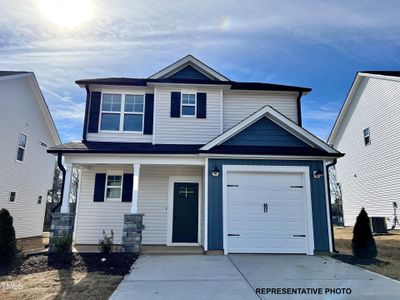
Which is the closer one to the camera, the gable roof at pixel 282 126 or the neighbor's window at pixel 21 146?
the gable roof at pixel 282 126

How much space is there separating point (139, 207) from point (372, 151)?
533 inches

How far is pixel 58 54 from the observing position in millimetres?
11727

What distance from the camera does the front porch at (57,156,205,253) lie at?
1062cm

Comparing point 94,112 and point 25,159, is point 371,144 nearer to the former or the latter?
point 94,112

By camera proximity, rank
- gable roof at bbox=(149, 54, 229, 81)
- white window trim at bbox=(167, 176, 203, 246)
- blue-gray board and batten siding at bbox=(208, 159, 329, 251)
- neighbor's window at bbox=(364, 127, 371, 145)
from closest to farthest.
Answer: blue-gray board and batten siding at bbox=(208, 159, 329, 251)
white window trim at bbox=(167, 176, 203, 246)
gable roof at bbox=(149, 54, 229, 81)
neighbor's window at bbox=(364, 127, 371, 145)

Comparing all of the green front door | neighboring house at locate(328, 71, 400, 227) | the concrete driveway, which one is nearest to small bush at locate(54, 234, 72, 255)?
the concrete driveway

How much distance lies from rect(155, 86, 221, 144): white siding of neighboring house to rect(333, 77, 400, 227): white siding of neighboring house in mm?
9737

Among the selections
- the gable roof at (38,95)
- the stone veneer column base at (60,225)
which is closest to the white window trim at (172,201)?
the stone veneer column base at (60,225)

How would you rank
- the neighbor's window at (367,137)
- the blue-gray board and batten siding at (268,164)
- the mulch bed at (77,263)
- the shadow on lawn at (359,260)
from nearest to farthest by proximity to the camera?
1. the mulch bed at (77,263)
2. the shadow on lawn at (359,260)
3. the blue-gray board and batten siding at (268,164)
4. the neighbor's window at (367,137)

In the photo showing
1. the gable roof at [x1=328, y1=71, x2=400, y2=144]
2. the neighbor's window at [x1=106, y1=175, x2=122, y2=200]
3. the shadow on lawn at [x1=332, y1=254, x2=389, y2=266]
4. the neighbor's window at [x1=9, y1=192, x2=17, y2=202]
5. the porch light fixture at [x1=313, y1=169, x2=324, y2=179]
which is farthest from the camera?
the gable roof at [x1=328, y1=71, x2=400, y2=144]

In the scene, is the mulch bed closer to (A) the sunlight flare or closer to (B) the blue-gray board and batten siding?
(B) the blue-gray board and batten siding

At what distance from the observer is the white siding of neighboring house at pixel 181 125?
11.1 metres

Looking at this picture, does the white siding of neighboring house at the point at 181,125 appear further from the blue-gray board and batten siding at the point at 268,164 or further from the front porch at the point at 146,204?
the blue-gray board and batten siding at the point at 268,164

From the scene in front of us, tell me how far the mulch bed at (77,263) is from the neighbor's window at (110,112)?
5.00m
